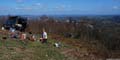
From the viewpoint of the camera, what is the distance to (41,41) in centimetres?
1324

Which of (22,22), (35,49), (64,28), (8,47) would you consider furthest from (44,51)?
(64,28)

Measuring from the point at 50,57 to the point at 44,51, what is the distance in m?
0.81

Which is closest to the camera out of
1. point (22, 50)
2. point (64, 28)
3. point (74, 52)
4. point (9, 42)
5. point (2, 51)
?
point (2, 51)

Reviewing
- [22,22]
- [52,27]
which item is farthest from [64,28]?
[22,22]

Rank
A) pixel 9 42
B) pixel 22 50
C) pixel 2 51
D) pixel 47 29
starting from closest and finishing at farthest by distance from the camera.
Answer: pixel 2 51 → pixel 22 50 → pixel 9 42 → pixel 47 29

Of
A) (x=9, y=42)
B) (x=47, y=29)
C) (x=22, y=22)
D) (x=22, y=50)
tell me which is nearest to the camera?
(x=22, y=50)

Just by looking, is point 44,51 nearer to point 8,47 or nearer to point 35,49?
point 35,49

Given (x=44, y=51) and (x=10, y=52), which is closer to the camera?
(x=10, y=52)

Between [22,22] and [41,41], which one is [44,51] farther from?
[22,22]

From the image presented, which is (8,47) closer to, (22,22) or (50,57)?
(50,57)

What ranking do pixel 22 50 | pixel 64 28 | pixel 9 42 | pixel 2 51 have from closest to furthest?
pixel 2 51 < pixel 22 50 < pixel 9 42 < pixel 64 28

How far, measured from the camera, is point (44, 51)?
11266mm

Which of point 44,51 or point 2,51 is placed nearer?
point 2,51

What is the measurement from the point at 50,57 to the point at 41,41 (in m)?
2.81
